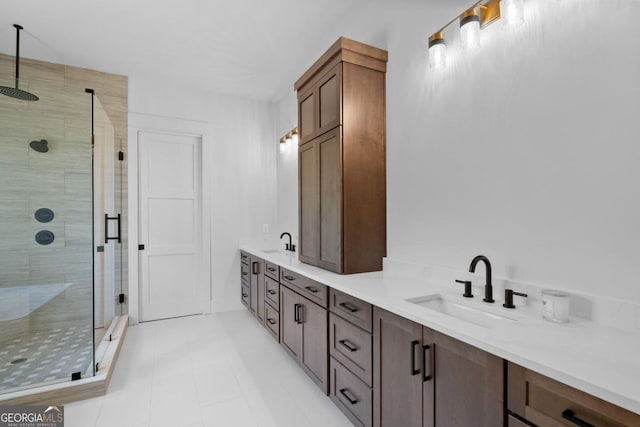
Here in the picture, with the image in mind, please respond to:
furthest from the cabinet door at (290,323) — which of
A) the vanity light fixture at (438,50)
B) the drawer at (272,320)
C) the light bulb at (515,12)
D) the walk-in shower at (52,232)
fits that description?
the light bulb at (515,12)

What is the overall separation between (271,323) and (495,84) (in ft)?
8.64

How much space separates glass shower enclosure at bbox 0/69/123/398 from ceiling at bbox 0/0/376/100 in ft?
1.84

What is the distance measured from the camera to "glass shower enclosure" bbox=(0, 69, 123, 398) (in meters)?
2.63

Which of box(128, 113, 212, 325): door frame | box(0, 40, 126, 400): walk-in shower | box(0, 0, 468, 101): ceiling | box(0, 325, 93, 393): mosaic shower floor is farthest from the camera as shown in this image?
box(128, 113, 212, 325): door frame

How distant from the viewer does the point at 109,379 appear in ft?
7.86

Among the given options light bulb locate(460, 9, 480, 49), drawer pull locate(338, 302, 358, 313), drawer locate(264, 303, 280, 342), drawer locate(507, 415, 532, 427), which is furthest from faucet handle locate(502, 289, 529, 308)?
drawer locate(264, 303, 280, 342)

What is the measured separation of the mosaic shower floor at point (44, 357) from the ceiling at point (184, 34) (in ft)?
8.59

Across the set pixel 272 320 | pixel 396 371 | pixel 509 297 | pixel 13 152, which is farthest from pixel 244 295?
pixel 509 297

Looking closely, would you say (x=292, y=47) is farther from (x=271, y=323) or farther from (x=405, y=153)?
(x=271, y=323)

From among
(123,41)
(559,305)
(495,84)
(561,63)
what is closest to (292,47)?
(123,41)

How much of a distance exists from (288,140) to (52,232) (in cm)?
257

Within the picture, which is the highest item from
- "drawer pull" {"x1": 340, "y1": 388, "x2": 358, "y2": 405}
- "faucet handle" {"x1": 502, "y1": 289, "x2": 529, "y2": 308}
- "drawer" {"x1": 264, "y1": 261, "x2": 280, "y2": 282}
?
"faucet handle" {"x1": 502, "y1": 289, "x2": 529, "y2": 308}

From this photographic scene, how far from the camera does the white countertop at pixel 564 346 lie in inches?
30.1

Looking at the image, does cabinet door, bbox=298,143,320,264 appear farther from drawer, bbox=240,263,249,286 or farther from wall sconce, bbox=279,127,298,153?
drawer, bbox=240,263,249,286
